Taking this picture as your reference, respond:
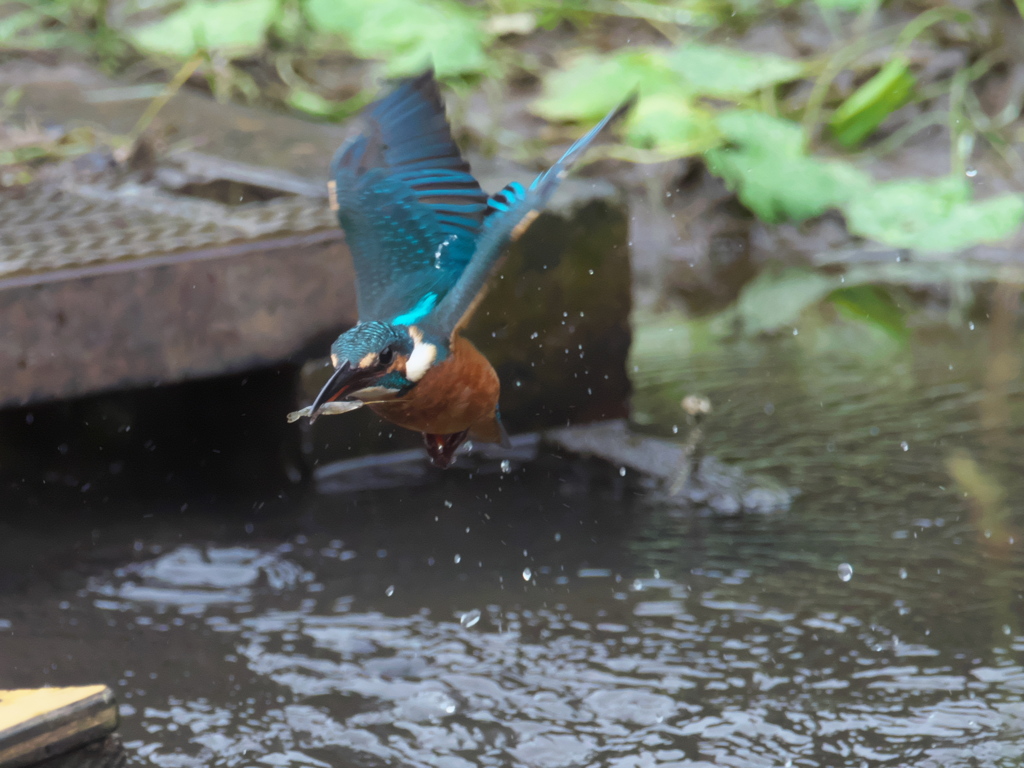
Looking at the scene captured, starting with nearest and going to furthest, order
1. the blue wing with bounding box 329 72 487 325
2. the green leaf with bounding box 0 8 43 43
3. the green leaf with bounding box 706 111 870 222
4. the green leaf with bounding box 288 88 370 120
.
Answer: the blue wing with bounding box 329 72 487 325, the green leaf with bounding box 706 111 870 222, the green leaf with bounding box 288 88 370 120, the green leaf with bounding box 0 8 43 43

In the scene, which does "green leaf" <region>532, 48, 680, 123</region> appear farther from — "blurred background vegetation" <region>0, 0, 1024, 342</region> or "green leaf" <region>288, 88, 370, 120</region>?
"green leaf" <region>288, 88, 370, 120</region>

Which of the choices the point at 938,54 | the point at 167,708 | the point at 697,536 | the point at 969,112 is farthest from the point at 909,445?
the point at 938,54

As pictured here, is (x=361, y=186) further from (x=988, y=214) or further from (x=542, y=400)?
(x=988, y=214)

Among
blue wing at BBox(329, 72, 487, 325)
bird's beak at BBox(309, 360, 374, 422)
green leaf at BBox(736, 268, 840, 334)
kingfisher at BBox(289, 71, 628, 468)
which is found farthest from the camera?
green leaf at BBox(736, 268, 840, 334)

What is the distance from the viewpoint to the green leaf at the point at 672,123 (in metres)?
4.01

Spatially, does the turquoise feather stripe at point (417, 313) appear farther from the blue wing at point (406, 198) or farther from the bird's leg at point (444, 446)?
the bird's leg at point (444, 446)

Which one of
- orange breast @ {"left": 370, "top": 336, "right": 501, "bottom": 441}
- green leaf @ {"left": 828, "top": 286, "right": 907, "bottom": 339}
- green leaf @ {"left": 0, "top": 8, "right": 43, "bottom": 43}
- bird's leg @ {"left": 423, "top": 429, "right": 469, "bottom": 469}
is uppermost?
green leaf @ {"left": 0, "top": 8, "right": 43, "bottom": 43}

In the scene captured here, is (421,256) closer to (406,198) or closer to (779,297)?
(406,198)

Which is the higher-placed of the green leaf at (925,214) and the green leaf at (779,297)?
the green leaf at (925,214)

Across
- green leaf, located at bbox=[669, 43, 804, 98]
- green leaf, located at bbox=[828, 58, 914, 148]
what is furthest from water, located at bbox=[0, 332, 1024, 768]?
green leaf, located at bbox=[828, 58, 914, 148]

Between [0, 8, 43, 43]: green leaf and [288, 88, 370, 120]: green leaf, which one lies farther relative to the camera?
[0, 8, 43, 43]: green leaf

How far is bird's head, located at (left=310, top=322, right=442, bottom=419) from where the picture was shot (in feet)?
3.67

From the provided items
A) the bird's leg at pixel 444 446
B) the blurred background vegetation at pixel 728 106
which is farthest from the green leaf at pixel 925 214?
the bird's leg at pixel 444 446

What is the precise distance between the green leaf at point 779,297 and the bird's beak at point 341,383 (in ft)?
8.31
